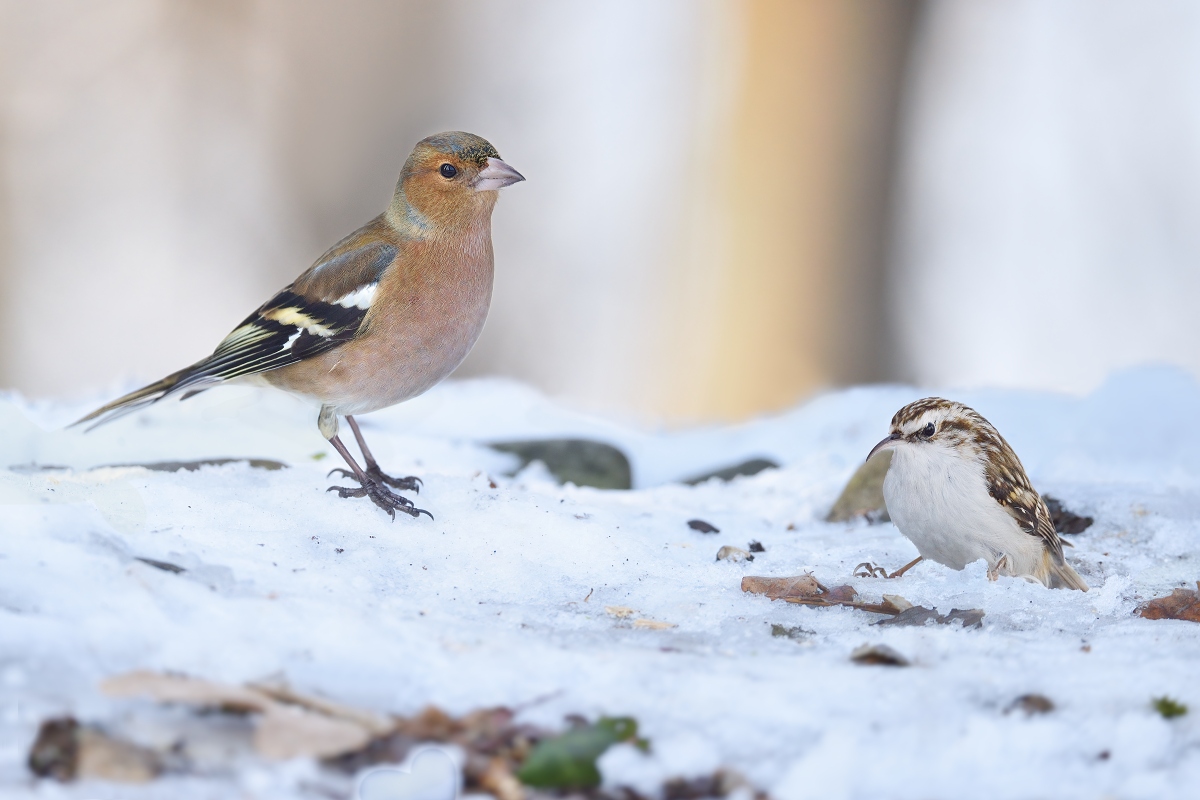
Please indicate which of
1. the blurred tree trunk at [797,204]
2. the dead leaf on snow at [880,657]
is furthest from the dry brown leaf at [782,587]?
the blurred tree trunk at [797,204]

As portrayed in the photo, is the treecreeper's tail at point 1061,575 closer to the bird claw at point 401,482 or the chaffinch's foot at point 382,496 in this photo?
the chaffinch's foot at point 382,496

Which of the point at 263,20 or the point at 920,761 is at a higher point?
the point at 263,20

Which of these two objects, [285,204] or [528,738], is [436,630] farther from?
[285,204]

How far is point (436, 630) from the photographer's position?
95.8 inches

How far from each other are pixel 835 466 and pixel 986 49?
749 centimetres

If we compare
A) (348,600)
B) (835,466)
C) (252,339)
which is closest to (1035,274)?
(835,466)

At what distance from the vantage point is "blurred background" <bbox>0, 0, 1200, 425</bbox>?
9.74m

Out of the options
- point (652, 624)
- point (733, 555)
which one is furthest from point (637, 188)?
point (652, 624)

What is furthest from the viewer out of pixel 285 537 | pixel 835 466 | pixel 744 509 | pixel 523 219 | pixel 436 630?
pixel 523 219

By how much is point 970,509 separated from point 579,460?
7.88ft

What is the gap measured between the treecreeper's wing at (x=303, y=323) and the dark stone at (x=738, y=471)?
213 cm

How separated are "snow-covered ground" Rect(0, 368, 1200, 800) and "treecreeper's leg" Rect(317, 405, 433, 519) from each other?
9 centimetres

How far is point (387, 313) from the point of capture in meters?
3.86

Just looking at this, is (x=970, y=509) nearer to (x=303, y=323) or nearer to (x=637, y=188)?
(x=303, y=323)
